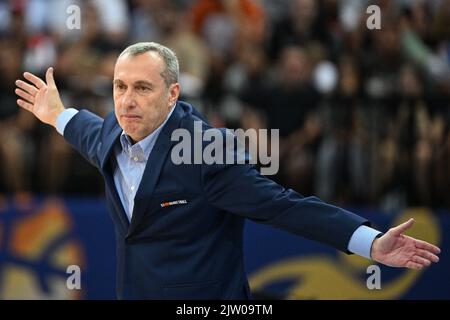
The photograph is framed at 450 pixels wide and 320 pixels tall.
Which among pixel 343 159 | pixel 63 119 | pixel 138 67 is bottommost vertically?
pixel 343 159

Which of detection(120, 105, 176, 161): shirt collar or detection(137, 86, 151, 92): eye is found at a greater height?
detection(137, 86, 151, 92): eye

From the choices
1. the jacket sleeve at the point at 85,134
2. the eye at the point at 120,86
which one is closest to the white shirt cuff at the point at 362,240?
the eye at the point at 120,86

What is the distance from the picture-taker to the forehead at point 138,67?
186 inches

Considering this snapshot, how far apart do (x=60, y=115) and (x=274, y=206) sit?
174 centimetres

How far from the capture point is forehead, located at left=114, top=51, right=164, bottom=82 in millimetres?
4715

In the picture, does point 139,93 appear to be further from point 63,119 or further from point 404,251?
point 404,251

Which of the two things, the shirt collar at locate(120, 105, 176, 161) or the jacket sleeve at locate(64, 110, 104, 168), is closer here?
the shirt collar at locate(120, 105, 176, 161)

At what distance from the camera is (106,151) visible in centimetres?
497

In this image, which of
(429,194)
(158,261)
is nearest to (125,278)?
(158,261)

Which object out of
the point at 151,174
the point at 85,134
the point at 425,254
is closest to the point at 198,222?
the point at 151,174

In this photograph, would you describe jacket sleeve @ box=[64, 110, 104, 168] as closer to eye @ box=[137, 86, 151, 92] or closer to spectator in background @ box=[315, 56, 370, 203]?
eye @ box=[137, 86, 151, 92]

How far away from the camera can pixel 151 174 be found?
15.5ft

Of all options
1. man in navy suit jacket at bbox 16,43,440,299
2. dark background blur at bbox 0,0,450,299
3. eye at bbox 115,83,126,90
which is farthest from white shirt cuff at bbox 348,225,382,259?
dark background blur at bbox 0,0,450,299

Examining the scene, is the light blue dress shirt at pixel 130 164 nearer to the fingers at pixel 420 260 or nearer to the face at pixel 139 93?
the face at pixel 139 93
